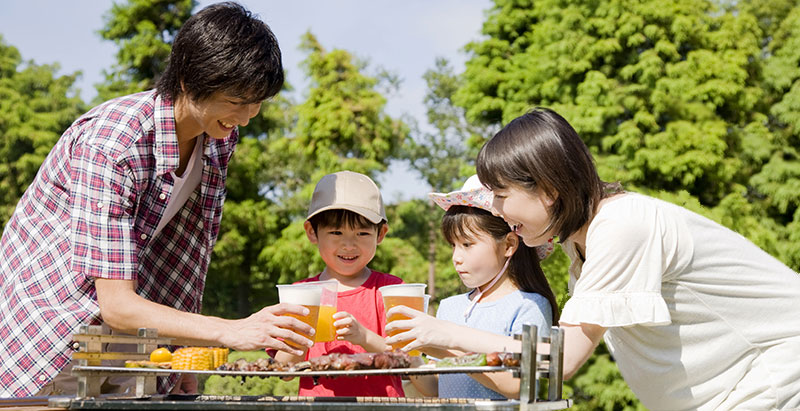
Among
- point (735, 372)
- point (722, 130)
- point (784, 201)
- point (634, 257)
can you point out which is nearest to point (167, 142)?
point (634, 257)

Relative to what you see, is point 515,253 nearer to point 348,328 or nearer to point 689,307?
point 348,328

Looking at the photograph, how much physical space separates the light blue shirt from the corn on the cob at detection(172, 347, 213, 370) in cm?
152

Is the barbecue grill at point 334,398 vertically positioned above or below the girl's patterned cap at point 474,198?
below

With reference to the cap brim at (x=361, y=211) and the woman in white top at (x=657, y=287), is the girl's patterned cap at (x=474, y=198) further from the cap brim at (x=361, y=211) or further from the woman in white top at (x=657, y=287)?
the woman in white top at (x=657, y=287)

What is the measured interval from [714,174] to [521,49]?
699 centimetres

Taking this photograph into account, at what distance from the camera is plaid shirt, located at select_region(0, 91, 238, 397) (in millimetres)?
3008

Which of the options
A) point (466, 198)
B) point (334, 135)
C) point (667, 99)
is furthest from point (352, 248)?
point (667, 99)

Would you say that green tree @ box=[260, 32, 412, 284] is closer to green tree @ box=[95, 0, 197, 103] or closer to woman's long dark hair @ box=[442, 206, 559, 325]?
green tree @ box=[95, 0, 197, 103]

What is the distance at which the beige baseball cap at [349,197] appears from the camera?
4.02 metres

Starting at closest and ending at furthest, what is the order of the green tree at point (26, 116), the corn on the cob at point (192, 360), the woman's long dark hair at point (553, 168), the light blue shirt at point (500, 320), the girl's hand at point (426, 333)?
the corn on the cob at point (192, 360) < the girl's hand at point (426, 333) < the woman's long dark hair at point (553, 168) < the light blue shirt at point (500, 320) < the green tree at point (26, 116)

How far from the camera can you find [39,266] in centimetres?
322

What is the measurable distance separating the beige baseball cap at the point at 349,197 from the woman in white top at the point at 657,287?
118 cm

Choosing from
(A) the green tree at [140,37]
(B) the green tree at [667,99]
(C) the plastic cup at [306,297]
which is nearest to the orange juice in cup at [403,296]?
(C) the plastic cup at [306,297]

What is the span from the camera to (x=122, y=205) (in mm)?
3078
